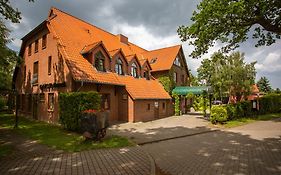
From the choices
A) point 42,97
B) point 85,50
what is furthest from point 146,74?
point 42,97

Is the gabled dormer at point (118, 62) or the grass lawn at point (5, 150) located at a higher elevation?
the gabled dormer at point (118, 62)

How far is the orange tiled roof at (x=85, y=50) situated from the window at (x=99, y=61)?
657 millimetres

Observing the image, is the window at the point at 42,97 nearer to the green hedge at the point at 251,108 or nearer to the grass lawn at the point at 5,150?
the grass lawn at the point at 5,150

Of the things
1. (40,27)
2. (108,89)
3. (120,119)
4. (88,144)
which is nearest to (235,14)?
(88,144)

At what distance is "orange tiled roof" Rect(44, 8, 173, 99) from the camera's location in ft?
55.6

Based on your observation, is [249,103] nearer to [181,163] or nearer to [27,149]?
[181,163]

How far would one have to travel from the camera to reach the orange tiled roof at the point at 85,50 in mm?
16952

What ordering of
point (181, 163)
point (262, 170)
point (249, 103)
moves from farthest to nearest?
point (249, 103) → point (181, 163) → point (262, 170)

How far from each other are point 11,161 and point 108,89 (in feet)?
41.4

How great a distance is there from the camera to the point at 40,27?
20.1 meters

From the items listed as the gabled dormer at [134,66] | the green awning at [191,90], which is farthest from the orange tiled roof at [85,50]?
the green awning at [191,90]

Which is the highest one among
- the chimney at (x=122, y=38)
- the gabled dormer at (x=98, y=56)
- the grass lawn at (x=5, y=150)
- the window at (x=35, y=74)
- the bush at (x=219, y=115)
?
the chimney at (x=122, y=38)

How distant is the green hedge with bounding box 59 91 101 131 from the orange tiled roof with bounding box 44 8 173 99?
7.41 ft

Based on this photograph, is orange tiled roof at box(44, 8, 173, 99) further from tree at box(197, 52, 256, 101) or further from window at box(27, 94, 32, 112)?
tree at box(197, 52, 256, 101)
